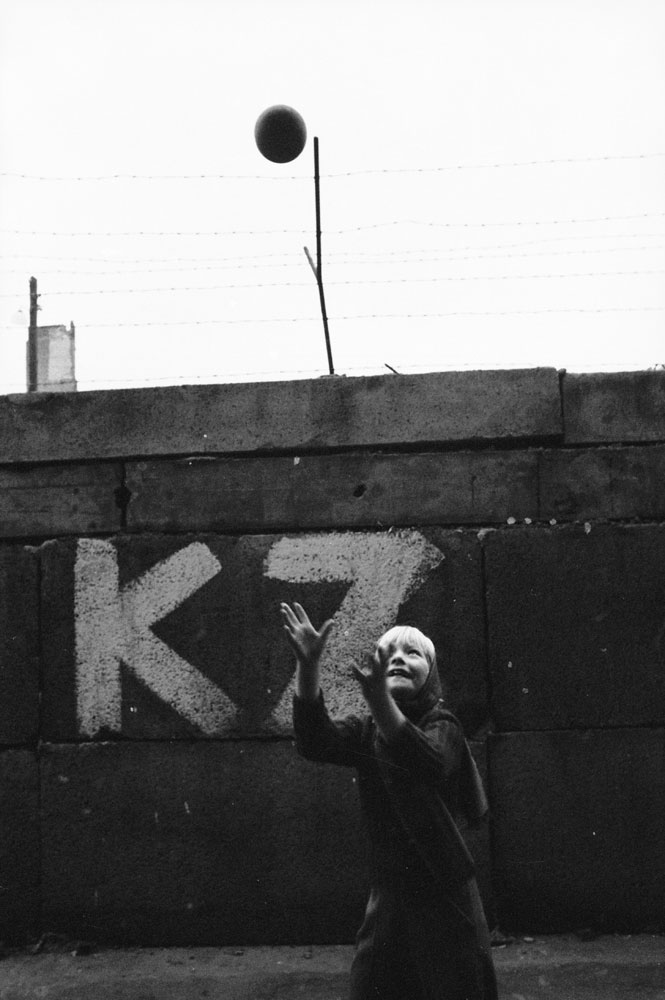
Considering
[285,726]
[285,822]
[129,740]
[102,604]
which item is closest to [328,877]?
[285,822]

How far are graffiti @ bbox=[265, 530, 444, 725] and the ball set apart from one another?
7.30 ft

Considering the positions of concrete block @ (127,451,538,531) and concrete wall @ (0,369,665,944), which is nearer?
concrete wall @ (0,369,665,944)

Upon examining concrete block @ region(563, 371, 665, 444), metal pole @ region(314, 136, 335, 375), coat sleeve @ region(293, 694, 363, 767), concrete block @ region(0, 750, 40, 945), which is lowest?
concrete block @ region(0, 750, 40, 945)

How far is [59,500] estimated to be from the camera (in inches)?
198

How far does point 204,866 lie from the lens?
4816 millimetres

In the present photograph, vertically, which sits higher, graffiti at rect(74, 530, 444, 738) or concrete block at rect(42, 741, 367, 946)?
graffiti at rect(74, 530, 444, 738)

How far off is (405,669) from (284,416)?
214 cm

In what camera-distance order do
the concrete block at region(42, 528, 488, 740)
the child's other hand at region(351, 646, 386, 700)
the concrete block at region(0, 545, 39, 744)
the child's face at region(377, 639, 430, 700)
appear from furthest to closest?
1. the concrete block at region(0, 545, 39, 744)
2. the concrete block at region(42, 528, 488, 740)
3. the child's face at region(377, 639, 430, 700)
4. the child's other hand at region(351, 646, 386, 700)

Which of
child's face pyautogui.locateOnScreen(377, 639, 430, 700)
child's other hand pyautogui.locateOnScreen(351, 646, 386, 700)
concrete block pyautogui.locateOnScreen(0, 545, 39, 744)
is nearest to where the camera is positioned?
child's other hand pyautogui.locateOnScreen(351, 646, 386, 700)

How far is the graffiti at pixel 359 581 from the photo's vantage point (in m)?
4.82

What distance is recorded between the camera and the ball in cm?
573

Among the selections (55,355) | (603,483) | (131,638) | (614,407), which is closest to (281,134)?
(614,407)

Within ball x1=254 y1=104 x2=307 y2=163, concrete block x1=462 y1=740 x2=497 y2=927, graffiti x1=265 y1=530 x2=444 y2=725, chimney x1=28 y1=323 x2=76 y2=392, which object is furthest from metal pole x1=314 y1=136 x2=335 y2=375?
chimney x1=28 y1=323 x2=76 y2=392

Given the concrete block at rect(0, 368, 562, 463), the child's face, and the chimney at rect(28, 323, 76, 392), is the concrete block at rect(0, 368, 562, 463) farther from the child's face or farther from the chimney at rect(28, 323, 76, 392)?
the chimney at rect(28, 323, 76, 392)
